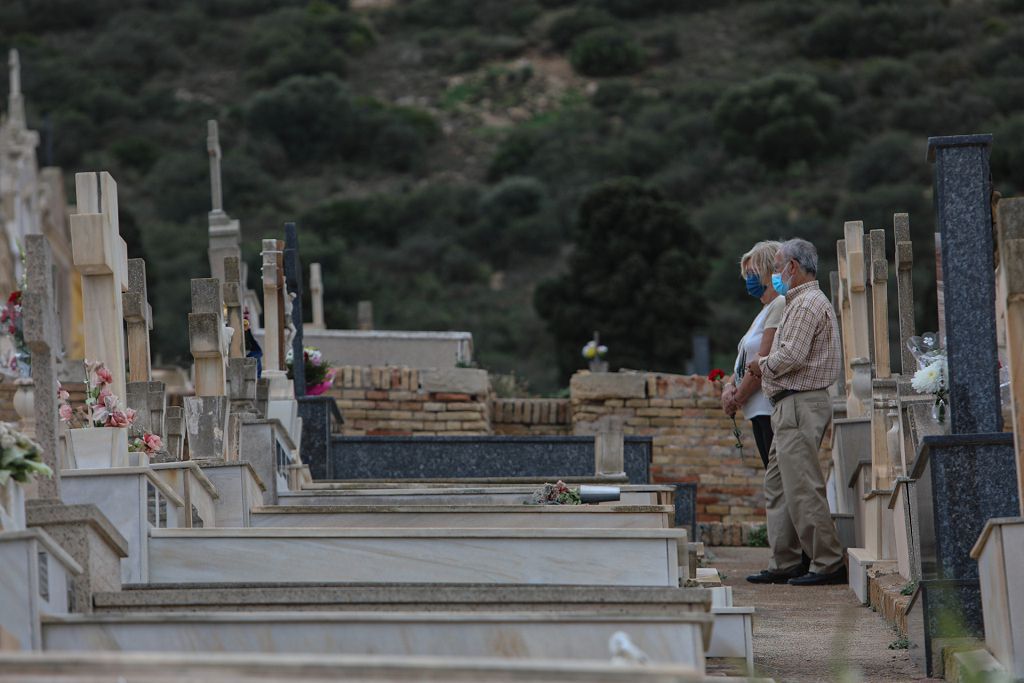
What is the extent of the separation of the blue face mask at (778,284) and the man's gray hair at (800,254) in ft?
0.48

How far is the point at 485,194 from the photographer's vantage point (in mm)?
58875

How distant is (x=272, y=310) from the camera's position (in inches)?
514

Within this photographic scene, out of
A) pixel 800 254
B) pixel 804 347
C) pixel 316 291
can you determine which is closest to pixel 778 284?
pixel 800 254

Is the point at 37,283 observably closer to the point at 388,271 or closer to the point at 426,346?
the point at 426,346

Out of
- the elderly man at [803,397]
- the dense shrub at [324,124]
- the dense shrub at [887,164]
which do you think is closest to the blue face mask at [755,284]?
the elderly man at [803,397]

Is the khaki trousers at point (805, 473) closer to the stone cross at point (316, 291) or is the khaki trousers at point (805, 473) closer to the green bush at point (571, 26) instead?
the stone cross at point (316, 291)

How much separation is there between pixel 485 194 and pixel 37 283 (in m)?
52.8

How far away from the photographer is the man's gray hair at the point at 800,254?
969 centimetres

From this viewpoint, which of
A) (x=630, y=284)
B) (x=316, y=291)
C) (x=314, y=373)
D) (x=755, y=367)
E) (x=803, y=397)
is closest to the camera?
(x=803, y=397)

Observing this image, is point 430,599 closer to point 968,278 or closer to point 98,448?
point 98,448

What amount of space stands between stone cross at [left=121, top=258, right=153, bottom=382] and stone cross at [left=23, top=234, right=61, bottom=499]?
3.92m

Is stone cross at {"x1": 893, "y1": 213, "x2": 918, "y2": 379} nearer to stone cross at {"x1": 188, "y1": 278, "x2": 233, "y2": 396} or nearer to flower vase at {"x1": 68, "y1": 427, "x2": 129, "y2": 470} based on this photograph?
stone cross at {"x1": 188, "y1": 278, "x2": 233, "y2": 396}

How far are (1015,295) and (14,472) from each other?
319 centimetres

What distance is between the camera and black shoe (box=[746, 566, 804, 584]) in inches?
392
